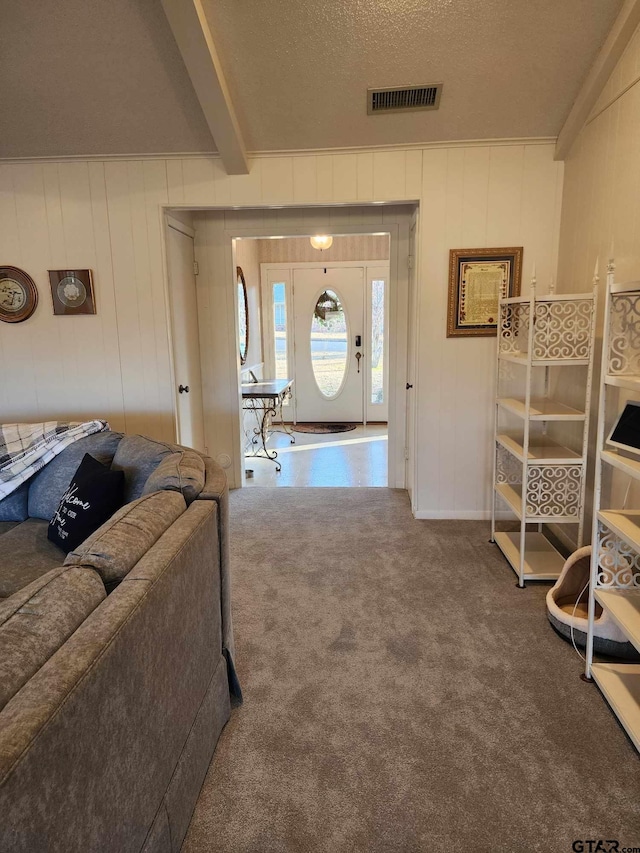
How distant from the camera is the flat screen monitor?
5.97 feet

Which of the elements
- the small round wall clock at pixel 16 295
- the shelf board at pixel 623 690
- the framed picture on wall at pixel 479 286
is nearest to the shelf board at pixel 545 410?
the framed picture on wall at pixel 479 286

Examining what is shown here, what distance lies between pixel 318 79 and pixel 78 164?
67.4 inches

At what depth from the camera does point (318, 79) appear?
2.88m

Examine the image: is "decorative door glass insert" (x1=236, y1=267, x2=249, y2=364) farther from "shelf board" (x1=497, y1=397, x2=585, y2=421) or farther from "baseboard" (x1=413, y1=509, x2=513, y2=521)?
"shelf board" (x1=497, y1=397, x2=585, y2=421)

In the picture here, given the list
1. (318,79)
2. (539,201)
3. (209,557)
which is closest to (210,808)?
(209,557)

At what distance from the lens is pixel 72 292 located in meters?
3.67

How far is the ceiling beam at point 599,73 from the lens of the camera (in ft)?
7.86

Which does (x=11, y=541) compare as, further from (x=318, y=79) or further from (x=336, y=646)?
(x=318, y=79)

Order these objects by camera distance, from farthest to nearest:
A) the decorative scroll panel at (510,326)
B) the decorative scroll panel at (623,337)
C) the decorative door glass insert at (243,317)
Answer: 1. the decorative door glass insert at (243,317)
2. the decorative scroll panel at (510,326)
3. the decorative scroll panel at (623,337)

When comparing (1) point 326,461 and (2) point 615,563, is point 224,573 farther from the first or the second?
(1) point 326,461

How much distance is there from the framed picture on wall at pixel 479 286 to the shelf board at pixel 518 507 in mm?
1035

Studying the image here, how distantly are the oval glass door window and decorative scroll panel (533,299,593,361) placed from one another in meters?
4.63

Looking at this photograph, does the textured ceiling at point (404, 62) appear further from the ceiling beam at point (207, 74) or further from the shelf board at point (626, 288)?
the shelf board at point (626, 288)

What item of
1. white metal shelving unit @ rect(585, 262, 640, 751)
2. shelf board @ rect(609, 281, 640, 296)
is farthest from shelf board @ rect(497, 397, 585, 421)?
shelf board @ rect(609, 281, 640, 296)
